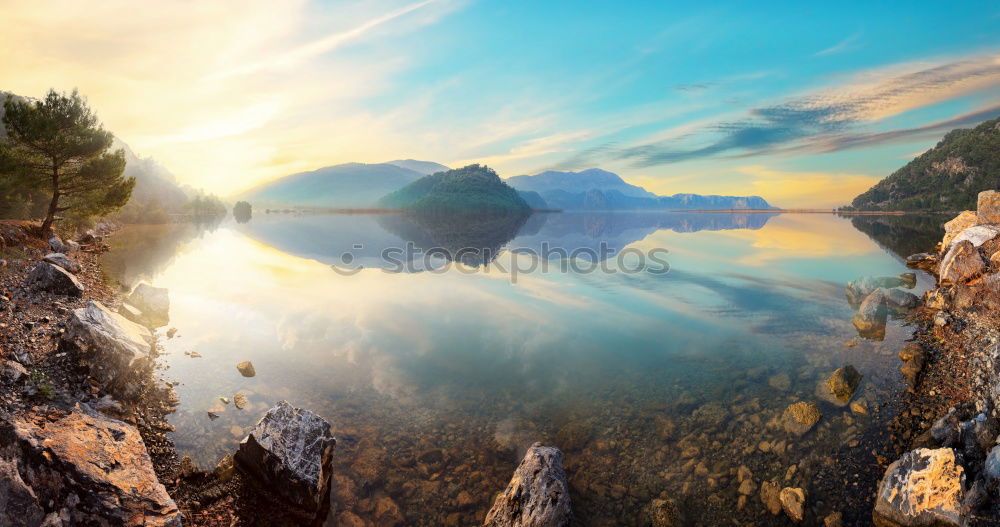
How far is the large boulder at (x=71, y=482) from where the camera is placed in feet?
19.2

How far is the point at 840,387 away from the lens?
43.7ft

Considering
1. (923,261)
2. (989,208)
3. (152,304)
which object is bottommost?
(923,261)

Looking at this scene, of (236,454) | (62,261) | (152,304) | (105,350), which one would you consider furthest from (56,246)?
(236,454)

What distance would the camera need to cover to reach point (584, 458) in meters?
10.7

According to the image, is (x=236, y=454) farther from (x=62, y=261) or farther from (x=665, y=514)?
(x=62, y=261)

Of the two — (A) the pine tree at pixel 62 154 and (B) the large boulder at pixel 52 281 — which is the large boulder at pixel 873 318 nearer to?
(B) the large boulder at pixel 52 281

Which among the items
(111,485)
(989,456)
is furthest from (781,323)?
(111,485)

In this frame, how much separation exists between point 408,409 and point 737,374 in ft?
40.3

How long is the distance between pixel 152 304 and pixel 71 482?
677 inches

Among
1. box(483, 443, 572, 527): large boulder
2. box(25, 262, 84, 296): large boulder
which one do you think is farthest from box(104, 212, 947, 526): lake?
box(25, 262, 84, 296): large boulder

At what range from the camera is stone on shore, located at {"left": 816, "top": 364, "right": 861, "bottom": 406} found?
13.0 metres

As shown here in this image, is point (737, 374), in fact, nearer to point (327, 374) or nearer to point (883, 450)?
point (883, 450)

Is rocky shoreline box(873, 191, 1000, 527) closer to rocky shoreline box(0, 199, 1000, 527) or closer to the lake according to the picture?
rocky shoreline box(0, 199, 1000, 527)

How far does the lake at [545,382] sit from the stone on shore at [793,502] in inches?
14.6
